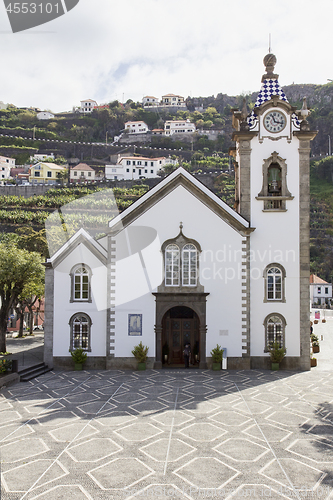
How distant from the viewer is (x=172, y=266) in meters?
24.9

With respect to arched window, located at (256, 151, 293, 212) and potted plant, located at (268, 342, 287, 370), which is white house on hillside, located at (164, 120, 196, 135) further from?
potted plant, located at (268, 342, 287, 370)

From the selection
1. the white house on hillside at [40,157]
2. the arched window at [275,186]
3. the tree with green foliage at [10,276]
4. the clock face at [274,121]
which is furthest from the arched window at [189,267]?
the white house on hillside at [40,157]

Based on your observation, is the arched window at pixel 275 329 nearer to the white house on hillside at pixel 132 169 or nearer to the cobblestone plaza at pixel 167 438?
the cobblestone plaza at pixel 167 438

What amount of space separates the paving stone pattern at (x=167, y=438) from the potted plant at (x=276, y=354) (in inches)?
77.0

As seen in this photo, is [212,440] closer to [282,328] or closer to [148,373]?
[148,373]

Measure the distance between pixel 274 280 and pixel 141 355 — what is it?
867 cm

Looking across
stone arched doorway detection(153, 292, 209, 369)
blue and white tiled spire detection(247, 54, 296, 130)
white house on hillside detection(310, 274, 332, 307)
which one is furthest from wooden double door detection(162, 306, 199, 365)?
white house on hillside detection(310, 274, 332, 307)

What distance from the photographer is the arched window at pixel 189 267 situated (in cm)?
2483

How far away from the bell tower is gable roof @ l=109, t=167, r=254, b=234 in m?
0.94

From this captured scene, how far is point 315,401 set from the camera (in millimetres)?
18094

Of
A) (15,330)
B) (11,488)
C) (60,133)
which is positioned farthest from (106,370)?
(60,133)

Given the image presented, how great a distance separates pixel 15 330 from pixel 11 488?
40.1 metres

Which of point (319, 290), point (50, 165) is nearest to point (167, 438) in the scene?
point (319, 290)

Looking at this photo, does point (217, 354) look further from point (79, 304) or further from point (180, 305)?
point (79, 304)
